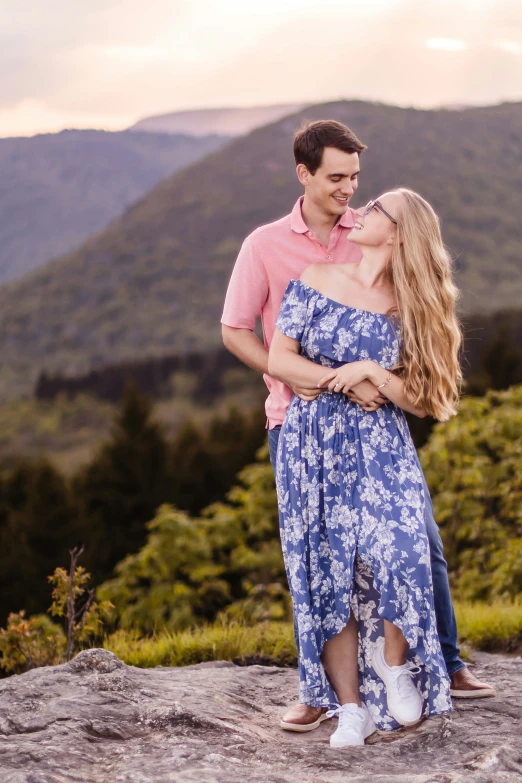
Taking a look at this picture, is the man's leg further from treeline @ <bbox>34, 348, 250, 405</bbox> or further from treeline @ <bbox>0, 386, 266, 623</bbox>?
treeline @ <bbox>34, 348, 250, 405</bbox>

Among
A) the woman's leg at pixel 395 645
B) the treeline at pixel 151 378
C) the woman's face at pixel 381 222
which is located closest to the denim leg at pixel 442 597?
the woman's leg at pixel 395 645

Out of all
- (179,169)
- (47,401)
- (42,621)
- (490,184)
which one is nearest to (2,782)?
(42,621)

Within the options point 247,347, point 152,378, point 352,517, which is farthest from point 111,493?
point 152,378

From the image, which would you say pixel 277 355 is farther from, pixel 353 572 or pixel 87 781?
pixel 87 781

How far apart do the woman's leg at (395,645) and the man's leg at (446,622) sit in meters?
0.32

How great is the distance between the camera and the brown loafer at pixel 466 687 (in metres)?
3.68

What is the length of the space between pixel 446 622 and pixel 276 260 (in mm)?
1639

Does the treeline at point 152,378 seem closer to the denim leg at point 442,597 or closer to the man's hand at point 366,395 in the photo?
the denim leg at point 442,597

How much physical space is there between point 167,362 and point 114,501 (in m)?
72.8

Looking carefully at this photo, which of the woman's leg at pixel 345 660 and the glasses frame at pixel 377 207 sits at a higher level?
the glasses frame at pixel 377 207

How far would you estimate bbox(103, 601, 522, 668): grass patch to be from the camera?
4.92m

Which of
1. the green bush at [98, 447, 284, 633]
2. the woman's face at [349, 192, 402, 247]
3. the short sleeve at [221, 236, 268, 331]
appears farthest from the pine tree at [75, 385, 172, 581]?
the woman's face at [349, 192, 402, 247]

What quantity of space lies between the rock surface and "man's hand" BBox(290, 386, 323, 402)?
4.08 ft

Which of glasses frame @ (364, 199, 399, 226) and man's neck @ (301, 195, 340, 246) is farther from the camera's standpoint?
man's neck @ (301, 195, 340, 246)
